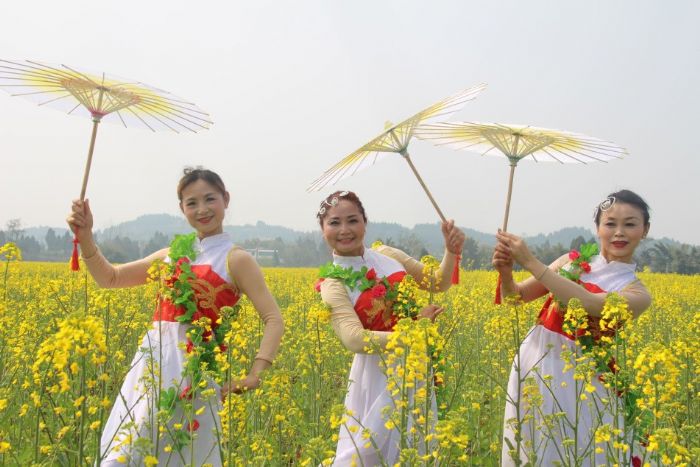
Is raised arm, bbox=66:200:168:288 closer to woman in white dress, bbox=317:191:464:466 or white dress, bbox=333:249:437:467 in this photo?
woman in white dress, bbox=317:191:464:466

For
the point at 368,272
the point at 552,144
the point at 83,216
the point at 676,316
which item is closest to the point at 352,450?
the point at 368,272

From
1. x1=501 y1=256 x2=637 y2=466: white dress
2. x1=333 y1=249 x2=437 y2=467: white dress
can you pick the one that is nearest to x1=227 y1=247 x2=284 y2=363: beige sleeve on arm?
x1=333 y1=249 x2=437 y2=467: white dress

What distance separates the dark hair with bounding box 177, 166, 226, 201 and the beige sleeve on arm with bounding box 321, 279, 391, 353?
2.32 ft

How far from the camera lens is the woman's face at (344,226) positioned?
2738mm

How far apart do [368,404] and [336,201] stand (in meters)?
0.97

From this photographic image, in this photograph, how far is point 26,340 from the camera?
4.22 m

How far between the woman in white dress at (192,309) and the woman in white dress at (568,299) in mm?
1181

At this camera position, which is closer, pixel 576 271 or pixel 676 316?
pixel 576 271

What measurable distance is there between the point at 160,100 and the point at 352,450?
79.1 inches

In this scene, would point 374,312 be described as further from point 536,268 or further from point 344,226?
point 536,268

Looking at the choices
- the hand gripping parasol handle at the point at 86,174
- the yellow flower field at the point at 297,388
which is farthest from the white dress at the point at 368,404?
the hand gripping parasol handle at the point at 86,174

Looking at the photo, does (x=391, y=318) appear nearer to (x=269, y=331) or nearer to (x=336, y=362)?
(x=269, y=331)

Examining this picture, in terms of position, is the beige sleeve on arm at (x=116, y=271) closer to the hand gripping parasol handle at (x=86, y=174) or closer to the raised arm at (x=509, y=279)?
the hand gripping parasol handle at (x=86, y=174)

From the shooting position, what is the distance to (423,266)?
2982 millimetres
